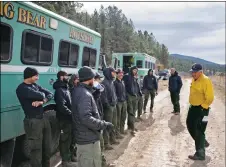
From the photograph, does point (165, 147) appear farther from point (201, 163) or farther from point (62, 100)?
point (62, 100)

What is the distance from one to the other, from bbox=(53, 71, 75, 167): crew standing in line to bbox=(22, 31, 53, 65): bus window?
545 millimetres

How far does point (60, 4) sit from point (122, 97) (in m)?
26.2

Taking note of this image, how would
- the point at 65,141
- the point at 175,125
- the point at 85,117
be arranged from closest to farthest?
1. the point at 85,117
2. the point at 65,141
3. the point at 175,125

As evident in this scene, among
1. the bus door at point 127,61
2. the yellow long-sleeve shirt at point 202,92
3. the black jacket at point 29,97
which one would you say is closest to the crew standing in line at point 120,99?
the yellow long-sleeve shirt at point 202,92

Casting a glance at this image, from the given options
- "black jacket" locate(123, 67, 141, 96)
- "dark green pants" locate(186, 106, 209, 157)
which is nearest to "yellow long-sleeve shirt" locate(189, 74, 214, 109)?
"dark green pants" locate(186, 106, 209, 157)

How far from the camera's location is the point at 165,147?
7996 mm

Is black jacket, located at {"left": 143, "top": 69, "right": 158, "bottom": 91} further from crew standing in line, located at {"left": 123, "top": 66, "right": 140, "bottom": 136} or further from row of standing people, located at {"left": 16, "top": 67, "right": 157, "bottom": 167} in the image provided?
row of standing people, located at {"left": 16, "top": 67, "right": 157, "bottom": 167}

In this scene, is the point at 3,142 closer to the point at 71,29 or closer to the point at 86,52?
the point at 71,29

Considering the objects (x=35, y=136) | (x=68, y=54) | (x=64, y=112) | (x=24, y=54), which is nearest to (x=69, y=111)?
(x=64, y=112)

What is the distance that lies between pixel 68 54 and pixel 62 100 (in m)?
1.96

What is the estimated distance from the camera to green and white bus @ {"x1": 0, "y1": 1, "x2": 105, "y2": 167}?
16.6ft

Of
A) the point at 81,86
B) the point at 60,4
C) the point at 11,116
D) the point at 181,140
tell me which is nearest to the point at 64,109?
the point at 11,116

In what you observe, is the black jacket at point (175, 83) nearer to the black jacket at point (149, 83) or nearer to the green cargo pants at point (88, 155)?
the black jacket at point (149, 83)

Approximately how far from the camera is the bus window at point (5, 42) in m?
4.97
